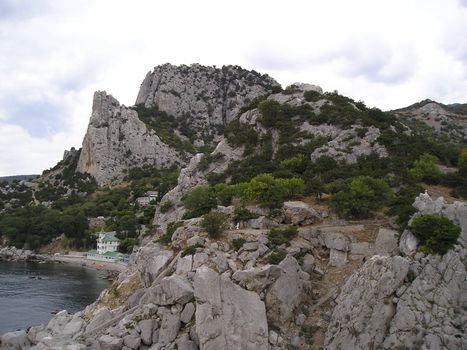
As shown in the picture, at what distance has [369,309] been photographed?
74.9 ft

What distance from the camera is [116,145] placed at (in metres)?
130

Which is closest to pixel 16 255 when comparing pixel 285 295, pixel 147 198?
pixel 147 198

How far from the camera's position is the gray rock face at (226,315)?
24.2m

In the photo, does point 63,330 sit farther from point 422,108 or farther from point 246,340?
point 422,108

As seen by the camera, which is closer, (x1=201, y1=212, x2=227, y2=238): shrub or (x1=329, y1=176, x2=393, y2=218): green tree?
(x1=201, y1=212, x2=227, y2=238): shrub

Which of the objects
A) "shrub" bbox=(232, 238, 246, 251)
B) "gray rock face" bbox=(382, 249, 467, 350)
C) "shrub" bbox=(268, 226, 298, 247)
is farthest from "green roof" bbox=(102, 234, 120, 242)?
"gray rock face" bbox=(382, 249, 467, 350)

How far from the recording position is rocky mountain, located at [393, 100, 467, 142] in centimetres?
11239

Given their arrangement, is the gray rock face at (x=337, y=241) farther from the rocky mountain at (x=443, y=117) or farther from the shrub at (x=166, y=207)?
the rocky mountain at (x=443, y=117)

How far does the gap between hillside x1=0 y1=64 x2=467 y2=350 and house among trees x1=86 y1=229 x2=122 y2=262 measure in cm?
3467

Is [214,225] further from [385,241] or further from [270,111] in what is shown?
[270,111]

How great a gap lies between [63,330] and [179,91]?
123 metres

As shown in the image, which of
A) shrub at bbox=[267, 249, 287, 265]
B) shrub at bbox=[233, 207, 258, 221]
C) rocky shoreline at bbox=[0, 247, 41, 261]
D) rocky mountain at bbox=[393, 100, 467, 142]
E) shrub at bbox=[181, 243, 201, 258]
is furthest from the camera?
rocky mountain at bbox=[393, 100, 467, 142]

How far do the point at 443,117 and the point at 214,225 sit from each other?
367 feet

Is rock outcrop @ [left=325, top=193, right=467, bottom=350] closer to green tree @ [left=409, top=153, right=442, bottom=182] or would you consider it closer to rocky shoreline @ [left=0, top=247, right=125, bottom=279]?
green tree @ [left=409, top=153, right=442, bottom=182]
